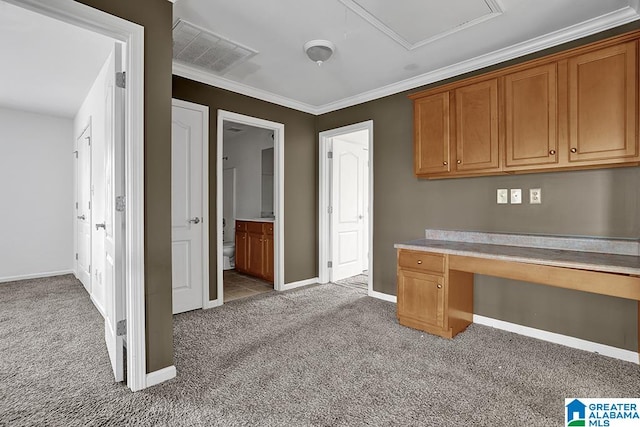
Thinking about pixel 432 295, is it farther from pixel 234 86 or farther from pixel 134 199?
pixel 234 86

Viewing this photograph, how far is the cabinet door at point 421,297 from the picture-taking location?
2.61 meters

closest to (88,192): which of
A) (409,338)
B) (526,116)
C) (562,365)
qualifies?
(409,338)

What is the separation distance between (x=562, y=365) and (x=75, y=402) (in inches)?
120

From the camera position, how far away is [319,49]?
2.61 m

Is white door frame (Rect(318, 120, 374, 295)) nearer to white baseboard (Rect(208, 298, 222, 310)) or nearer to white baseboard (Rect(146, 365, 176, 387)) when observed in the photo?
white baseboard (Rect(208, 298, 222, 310))

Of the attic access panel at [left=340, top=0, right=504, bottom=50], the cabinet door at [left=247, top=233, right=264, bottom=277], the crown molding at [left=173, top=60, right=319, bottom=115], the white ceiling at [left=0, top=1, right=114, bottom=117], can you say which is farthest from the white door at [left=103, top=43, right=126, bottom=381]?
the cabinet door at [left=247, top=233, right=264, bottom=277]

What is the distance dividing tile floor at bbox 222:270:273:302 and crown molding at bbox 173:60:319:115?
2393 mm

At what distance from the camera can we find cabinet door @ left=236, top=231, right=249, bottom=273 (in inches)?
191

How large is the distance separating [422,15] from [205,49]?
178 centimetres

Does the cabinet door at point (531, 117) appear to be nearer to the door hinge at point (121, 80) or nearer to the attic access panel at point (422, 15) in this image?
the attic access panel at point (422, 15)

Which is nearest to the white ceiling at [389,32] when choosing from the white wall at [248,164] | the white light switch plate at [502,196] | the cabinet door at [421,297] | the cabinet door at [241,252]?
the white light switch plate at [502,196]

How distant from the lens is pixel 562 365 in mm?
2156

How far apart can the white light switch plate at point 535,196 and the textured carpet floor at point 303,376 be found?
44.8 inches

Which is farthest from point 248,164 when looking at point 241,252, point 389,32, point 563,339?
point 563,339
